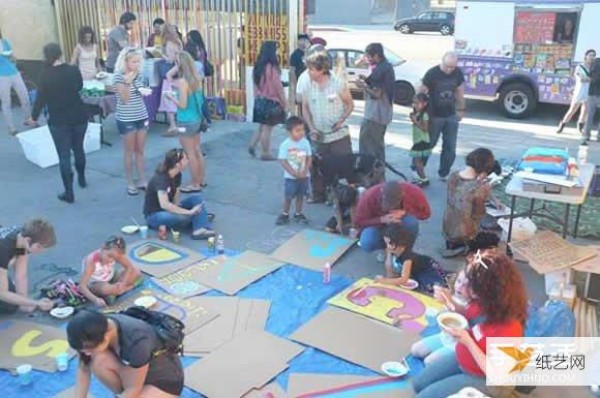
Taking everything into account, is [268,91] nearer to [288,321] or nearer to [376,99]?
[376,99]

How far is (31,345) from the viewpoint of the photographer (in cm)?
380

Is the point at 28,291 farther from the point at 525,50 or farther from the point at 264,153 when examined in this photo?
the point at 525,50

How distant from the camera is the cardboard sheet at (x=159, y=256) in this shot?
481 centimetres

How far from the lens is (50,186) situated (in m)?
6.69

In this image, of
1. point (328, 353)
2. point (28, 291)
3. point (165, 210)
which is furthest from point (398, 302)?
point (28, 291)

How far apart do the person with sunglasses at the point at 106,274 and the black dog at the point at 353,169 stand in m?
2.21

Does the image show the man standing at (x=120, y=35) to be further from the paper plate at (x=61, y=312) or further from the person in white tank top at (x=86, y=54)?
the paper plate at (x=61, y=312)

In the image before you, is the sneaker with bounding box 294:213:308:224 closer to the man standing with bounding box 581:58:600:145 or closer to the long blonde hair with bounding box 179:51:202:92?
the long blonde hair with bounding box 179:51:202:92

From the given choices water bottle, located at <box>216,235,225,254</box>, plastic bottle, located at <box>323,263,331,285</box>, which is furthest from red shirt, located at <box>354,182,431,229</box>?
water bottle, located at <box>216,235,225,254</box>

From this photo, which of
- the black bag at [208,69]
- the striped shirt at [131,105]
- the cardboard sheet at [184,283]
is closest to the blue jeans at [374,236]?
the cardboard sheet at [184,283]

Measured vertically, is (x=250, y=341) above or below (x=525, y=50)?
below

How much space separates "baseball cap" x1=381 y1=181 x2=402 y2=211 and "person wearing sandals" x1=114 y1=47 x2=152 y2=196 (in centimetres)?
282

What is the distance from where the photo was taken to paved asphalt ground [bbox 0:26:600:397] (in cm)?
513

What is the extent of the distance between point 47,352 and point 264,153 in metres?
4.43
